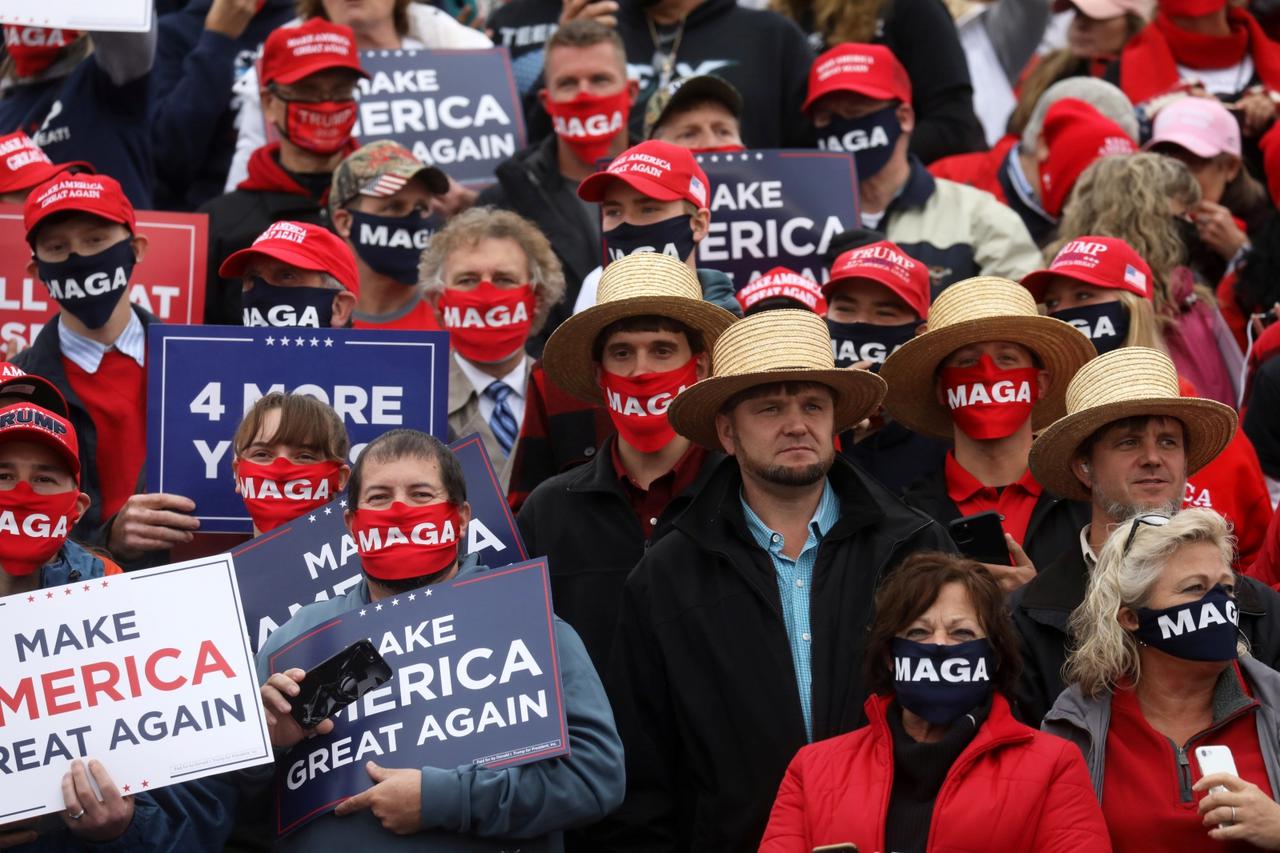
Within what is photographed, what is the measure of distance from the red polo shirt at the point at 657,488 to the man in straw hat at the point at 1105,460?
1238 millimetres

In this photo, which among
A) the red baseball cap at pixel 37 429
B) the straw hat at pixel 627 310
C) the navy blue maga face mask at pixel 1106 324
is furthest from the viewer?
the navy blue maga face mask at pixel 1106 324

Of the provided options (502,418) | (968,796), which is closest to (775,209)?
(502,418)

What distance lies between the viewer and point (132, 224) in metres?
9.21

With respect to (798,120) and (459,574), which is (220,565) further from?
(798,120)

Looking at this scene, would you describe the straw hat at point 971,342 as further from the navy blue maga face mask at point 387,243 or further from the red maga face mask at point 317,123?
the red maga face mask at point 317,123

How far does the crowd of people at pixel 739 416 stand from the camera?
6617mm

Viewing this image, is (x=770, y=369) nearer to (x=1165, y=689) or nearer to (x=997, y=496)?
(x=997, y=496)

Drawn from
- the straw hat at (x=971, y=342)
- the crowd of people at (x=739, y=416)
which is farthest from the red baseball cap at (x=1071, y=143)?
the straw hat at (x=971, y=342)

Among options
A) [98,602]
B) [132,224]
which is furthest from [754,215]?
[98,602]

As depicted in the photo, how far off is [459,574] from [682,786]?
3.43 ft

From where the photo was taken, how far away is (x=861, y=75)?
35.4 ft

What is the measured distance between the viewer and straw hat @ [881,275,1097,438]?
8.22 m

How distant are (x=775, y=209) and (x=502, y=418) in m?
1.71

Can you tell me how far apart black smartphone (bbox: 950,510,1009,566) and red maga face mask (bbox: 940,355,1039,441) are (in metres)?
0.69
